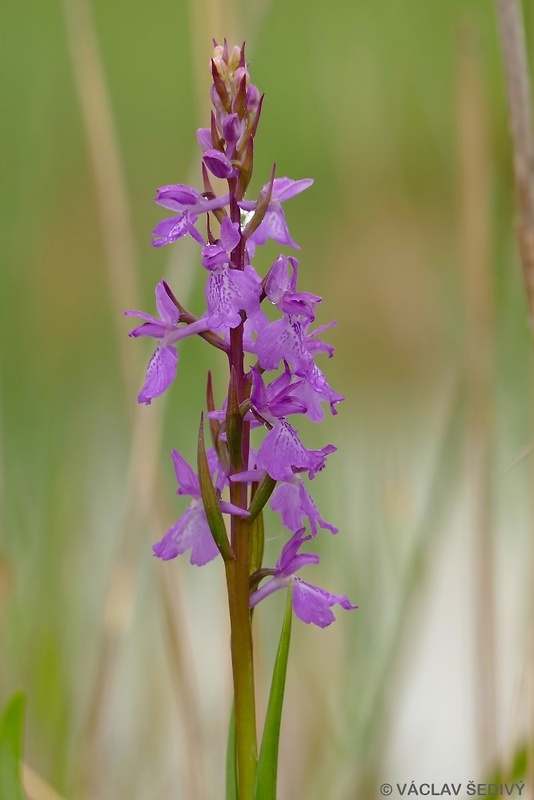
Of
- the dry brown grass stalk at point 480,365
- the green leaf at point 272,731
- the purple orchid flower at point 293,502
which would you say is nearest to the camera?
the green leaf at point 272,731

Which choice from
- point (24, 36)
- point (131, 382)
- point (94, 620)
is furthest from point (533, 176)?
point (24, 36)

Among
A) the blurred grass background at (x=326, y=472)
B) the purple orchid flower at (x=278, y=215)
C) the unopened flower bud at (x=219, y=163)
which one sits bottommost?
the blurred grass background at (x=326, y=472)

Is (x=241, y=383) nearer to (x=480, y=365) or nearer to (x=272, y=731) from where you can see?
(x=272, y=731)

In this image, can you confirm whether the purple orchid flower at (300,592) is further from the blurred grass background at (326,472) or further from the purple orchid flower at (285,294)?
the blurred grass background at (326,472)

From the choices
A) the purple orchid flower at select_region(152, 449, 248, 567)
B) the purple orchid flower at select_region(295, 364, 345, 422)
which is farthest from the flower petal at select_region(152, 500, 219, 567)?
the purple orchid flower at select_region(295, 364, 345, 422)

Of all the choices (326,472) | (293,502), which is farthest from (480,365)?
(293,502)

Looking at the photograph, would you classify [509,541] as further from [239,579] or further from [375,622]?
[239,579]

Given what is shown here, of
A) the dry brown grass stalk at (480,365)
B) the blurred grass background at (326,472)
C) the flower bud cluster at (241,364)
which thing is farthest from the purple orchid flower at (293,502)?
the dry brown grass stalk at (480,365)
